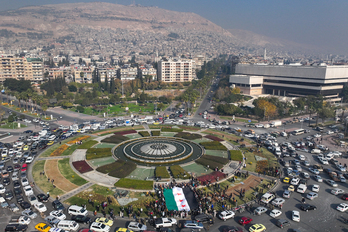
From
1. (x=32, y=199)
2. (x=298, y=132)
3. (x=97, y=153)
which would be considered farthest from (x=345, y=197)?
(x=32, y=199)

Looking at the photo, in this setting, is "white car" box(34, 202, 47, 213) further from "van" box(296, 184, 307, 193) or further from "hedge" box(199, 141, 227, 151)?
"van" box(296, 184, 307, 193)

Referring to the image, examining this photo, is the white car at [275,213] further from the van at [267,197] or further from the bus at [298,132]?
the bus at [298,132]

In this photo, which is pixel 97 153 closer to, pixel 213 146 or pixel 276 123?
pixel 213 146

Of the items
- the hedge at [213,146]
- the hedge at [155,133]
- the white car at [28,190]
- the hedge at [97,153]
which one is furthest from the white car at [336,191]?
the white car at [28,190]

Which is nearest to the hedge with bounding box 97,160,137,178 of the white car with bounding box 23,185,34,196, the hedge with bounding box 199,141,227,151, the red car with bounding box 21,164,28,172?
the white car with bounding box 23,185,34,196

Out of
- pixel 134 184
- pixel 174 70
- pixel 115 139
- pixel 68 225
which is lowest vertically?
pixel 68 225

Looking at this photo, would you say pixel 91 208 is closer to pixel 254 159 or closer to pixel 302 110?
pixel 254 159
